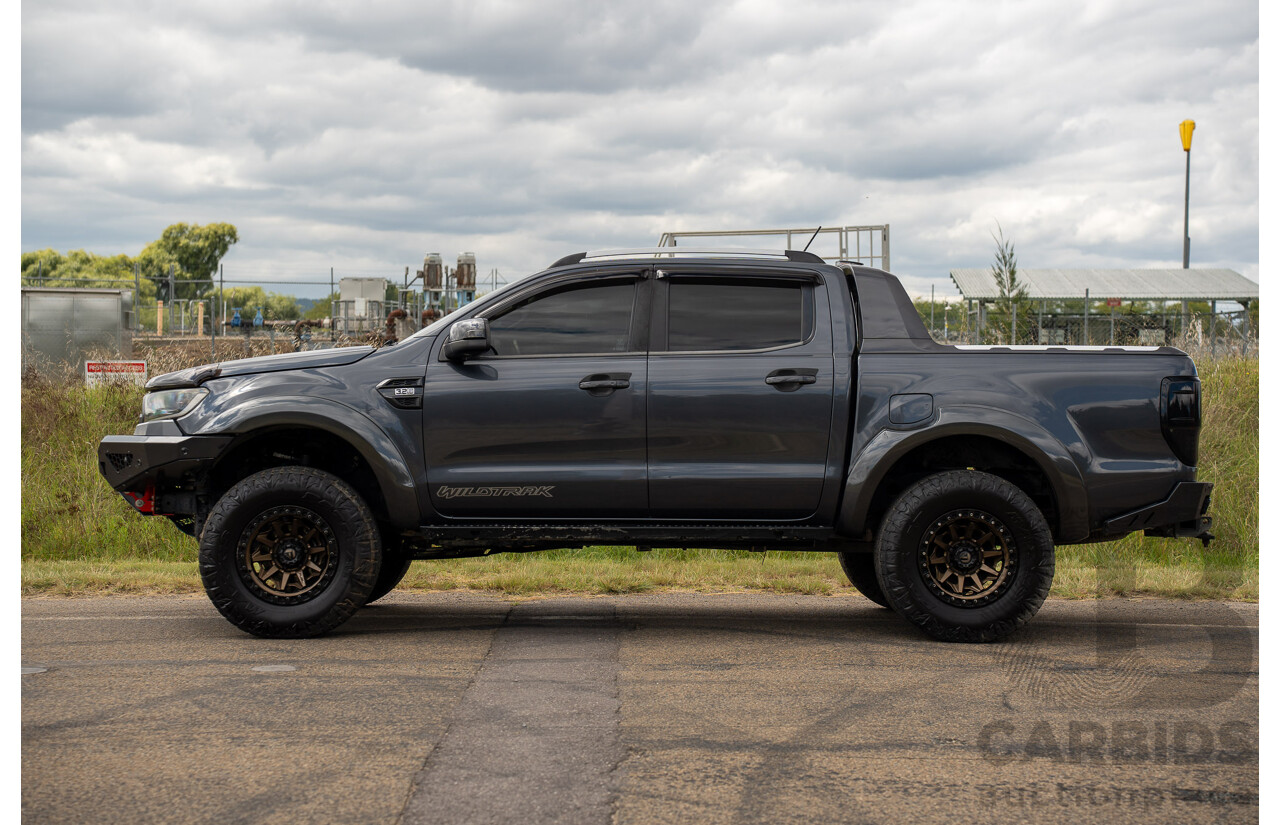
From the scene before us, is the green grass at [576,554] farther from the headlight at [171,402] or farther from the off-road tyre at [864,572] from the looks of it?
the headlight at [171,402]

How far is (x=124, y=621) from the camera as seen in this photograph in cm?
706

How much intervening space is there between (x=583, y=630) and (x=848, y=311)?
7.95 ft

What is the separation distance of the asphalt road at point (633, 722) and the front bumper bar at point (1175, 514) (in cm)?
68

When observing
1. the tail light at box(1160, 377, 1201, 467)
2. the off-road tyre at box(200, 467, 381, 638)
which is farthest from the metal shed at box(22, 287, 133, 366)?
the tail light at box(1160, 377, 1201, 467)

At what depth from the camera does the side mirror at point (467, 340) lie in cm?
638

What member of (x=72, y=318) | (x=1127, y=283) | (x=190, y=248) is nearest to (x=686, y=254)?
(x=72, y=318)

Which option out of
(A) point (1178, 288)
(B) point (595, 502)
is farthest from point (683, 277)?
(A) point (1178, 288)

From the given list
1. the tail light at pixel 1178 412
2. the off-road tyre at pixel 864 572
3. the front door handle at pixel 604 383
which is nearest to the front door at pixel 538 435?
the front door handle at pixel 604 383

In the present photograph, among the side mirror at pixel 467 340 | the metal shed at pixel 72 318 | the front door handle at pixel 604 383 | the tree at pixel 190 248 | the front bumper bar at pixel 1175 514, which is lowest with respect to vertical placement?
the front bumper bar at pixel 1175 514

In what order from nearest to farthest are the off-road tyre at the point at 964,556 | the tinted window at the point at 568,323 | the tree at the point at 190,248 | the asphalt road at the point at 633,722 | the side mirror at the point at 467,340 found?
the asphalt road at the point at 633,722 < the off-road tyre at the point at 964,556 < the side mirror at the point at 467,340 < the tinted window at the point at 568,323 < the tree at the point at 190,248

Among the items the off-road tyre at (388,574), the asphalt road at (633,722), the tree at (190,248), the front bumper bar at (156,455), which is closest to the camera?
the asphalt road at (633,722)

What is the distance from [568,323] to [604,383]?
0.48 meters

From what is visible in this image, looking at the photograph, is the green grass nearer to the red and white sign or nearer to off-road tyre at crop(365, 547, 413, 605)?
the red and white sign

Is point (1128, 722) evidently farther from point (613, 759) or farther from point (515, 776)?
point (515, 776)
